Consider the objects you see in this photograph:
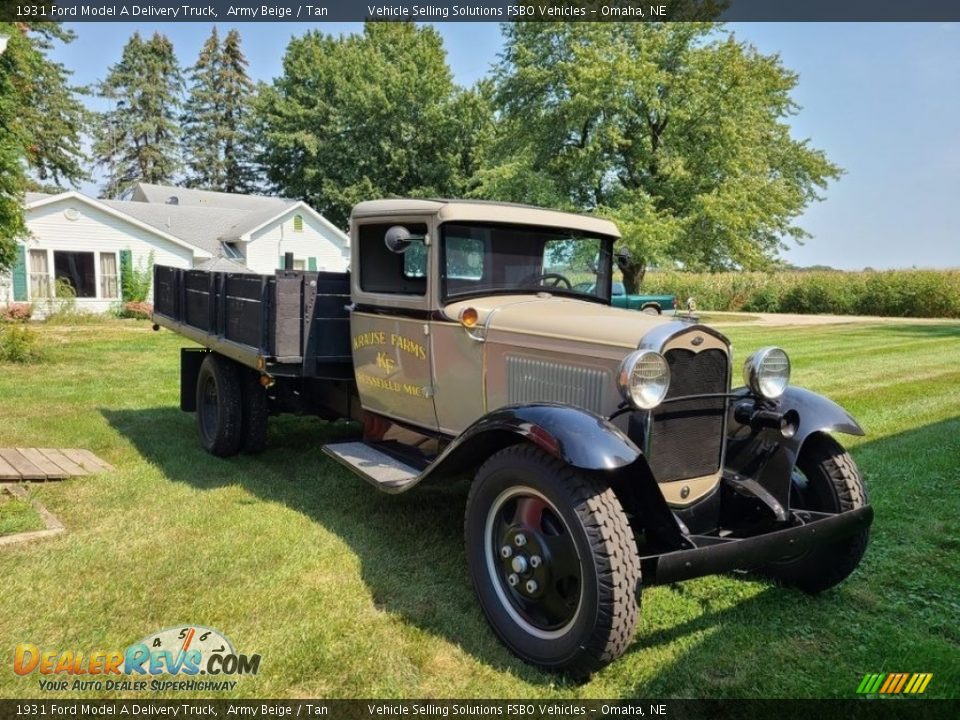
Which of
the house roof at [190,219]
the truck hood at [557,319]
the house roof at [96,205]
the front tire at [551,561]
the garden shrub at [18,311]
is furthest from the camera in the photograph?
the house roof at [190,219]

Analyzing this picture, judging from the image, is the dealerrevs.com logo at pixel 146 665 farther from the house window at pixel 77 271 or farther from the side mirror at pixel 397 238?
the house window at pixel 77 271

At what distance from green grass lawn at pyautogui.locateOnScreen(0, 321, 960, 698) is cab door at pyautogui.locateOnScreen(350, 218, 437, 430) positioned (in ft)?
2.55

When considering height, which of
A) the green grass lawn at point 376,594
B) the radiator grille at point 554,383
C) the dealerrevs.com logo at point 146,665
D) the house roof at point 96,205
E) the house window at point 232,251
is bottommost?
the dealerrevs.com logo at point 146,665

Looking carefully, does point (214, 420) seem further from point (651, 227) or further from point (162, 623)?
point (651, 227)

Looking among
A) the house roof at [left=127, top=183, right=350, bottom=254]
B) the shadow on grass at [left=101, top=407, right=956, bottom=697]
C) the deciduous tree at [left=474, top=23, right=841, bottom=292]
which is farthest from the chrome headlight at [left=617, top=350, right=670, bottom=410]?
the house roof at [left=127, top=183, right=350, bottom=254]

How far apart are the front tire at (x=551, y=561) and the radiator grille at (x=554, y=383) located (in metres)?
0.56

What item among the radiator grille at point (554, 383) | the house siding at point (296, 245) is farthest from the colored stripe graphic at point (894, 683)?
the house siding at point (296, 245)

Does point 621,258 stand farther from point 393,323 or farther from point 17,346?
point 17,346

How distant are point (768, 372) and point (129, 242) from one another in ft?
69.9

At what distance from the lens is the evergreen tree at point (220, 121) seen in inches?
1864

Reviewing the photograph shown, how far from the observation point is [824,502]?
3.41 meters

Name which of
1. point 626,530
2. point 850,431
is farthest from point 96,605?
point 850,431

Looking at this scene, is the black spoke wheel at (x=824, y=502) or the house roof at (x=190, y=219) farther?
the house roof at (x=190, y=219)

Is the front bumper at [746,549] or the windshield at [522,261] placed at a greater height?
the windshield at [522,261]
